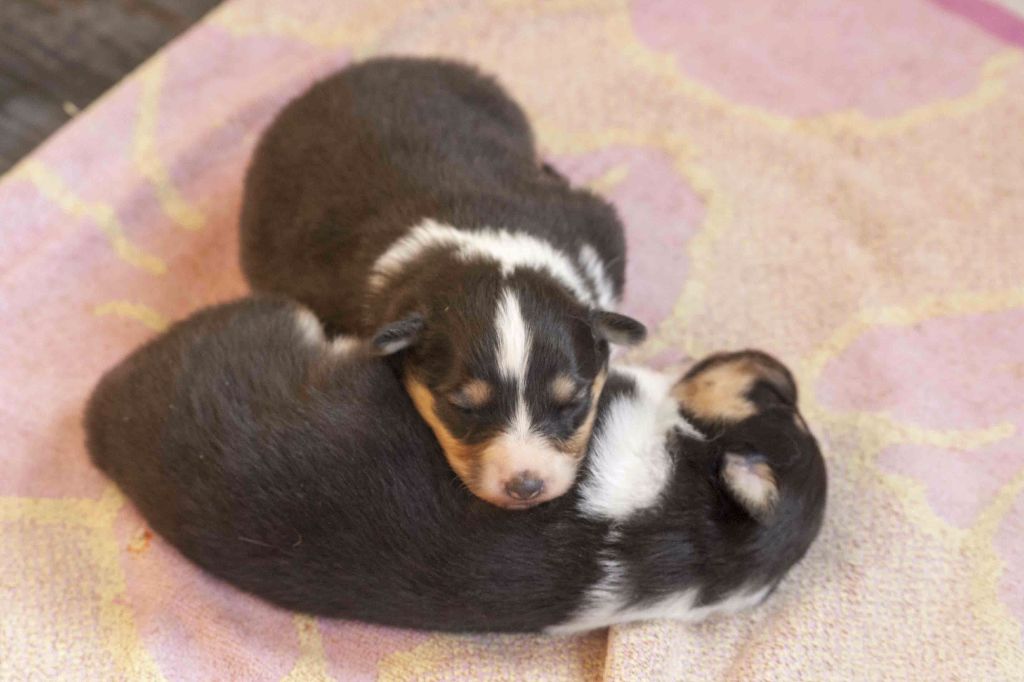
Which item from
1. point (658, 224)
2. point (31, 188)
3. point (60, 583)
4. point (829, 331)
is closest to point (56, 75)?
point (31, 188)

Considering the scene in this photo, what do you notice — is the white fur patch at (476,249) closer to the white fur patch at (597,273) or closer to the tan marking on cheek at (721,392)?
the white fur patch at (597,273)

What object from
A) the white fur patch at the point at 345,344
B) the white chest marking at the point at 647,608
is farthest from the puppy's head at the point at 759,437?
the white fur patch at the point at 345,344

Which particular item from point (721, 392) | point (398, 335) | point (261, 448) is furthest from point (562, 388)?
point (261, 448)

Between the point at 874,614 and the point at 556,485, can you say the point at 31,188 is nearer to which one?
the point at 556,485

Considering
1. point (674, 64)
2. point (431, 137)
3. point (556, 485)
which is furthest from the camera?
point (674, 64)

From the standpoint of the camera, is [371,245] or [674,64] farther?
[674,64]

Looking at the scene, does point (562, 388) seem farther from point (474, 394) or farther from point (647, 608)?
point (647, 608)
